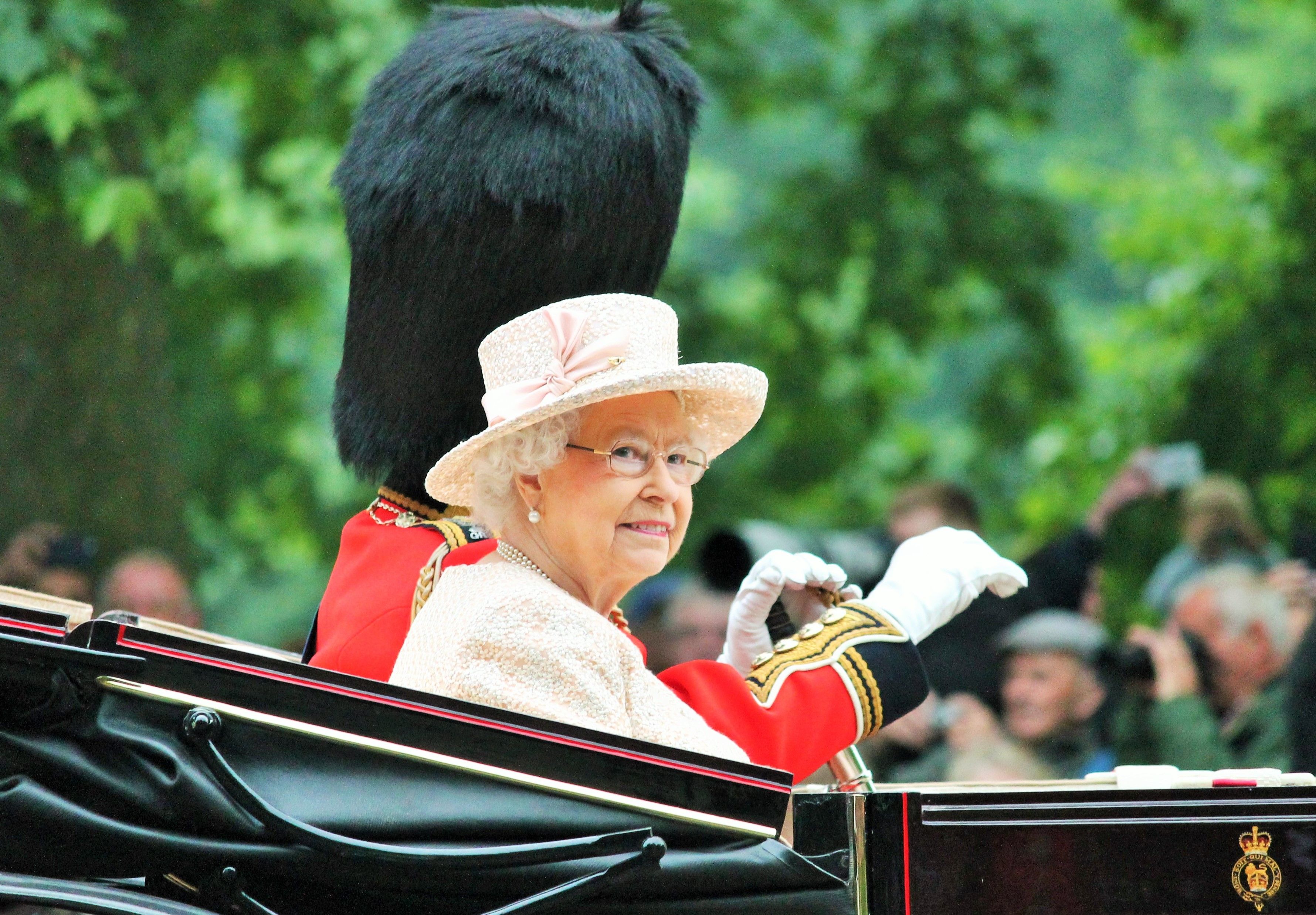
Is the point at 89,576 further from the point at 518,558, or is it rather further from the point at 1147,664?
the point at 518,558

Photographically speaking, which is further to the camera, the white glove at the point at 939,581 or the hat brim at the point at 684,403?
the white glove at the point at 939,581

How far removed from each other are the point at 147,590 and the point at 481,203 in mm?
3802

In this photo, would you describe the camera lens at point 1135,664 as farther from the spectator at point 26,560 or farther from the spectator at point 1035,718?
the spectator at point 26,560

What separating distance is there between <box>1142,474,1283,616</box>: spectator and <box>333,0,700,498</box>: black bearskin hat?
11.7 feet

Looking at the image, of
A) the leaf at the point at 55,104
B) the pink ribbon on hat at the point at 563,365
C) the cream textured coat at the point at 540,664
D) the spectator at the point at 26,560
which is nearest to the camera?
the cream textured coat at the point at 540,664

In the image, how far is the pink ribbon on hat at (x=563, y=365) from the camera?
2238mm

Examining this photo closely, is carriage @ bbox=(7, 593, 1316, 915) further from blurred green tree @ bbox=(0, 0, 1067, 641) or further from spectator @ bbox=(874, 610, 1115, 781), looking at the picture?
blurred green tree @ bbox=(0, 0, 1067, 641)

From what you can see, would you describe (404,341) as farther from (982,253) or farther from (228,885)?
(982,253)

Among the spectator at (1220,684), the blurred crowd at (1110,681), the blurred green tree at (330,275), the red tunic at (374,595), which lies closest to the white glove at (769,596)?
the red tunic at (374,595)

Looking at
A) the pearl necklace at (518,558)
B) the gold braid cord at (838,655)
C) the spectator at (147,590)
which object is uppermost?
the spectator at (147,590)

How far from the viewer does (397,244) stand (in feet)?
9.34

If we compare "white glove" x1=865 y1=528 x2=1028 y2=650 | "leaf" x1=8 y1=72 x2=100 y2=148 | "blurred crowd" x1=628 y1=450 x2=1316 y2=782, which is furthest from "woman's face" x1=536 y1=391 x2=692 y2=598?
"leaf" x1=8 y1=72 x2=100 y2=148

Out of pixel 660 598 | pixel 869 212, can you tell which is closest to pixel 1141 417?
pixel 869 212

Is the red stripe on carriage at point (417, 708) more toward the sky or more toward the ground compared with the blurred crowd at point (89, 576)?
more toward the ground
